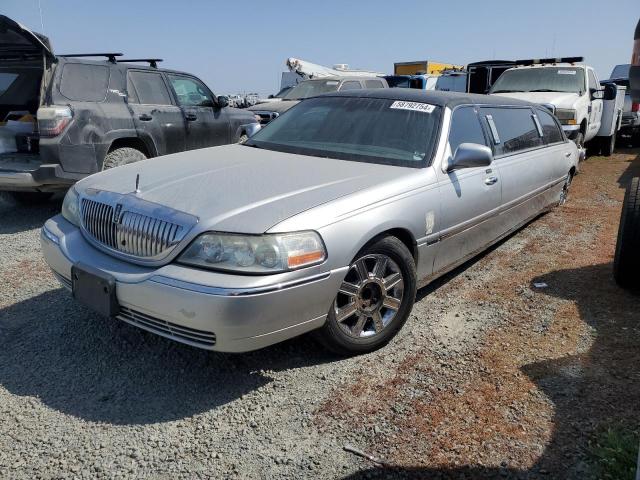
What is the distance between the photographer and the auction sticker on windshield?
3.80m

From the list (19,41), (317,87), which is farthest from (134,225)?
(317,87)

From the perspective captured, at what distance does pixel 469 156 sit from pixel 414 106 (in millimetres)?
656

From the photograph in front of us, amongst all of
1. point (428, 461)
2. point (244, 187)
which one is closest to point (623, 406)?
point (428, 461)

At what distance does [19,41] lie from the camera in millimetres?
5414

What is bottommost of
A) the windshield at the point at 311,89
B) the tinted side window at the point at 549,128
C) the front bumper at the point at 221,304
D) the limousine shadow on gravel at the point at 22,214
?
the limousine shadow on gravel at the point at 22,214

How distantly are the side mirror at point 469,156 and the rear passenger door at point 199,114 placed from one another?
4422mm

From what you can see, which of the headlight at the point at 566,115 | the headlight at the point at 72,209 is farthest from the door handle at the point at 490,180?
the headlight at the point at 566,115

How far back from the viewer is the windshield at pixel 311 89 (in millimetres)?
12352

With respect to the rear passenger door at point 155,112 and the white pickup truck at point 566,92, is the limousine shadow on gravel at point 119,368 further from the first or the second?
the white pickup truck at point 566,92

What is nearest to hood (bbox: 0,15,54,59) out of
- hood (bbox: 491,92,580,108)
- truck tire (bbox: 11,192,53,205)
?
truck tire (bbox: 11,192,53,205)

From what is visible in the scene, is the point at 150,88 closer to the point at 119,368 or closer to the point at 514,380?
the point at 119,368

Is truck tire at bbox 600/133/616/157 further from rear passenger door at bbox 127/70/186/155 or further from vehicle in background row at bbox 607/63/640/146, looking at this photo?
rear passenger door at bbox 127/70/186/155

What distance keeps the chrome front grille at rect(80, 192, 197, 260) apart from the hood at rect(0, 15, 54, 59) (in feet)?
10.8

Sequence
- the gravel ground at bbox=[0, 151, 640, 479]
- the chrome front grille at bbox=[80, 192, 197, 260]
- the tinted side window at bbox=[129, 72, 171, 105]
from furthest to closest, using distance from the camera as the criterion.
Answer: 1. the tinted side window at bbox=[129, 72, 171, 105]
2. the chrome front grille at bbox=[80, 192, 197, 260]
3. the gravel ground at bbox=[0, 151, 640, 479]
